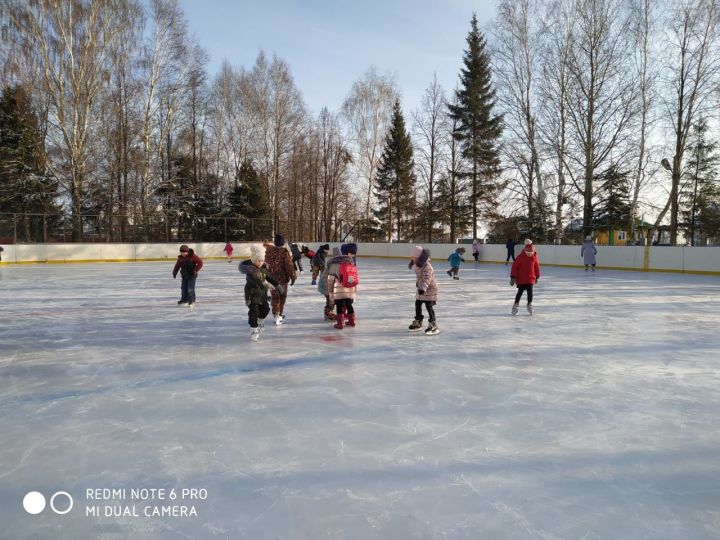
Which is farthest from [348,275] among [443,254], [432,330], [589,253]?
[443,254]

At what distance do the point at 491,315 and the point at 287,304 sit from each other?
3.92 metres

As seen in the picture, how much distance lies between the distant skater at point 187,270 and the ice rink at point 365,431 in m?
1.97

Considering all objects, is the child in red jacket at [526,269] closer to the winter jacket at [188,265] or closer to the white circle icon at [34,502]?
the winter jacket at [188,265]

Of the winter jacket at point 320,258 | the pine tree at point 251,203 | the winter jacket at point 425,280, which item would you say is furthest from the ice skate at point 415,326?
the pine tree at point 251,203

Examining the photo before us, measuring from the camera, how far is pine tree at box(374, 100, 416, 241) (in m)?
35.5

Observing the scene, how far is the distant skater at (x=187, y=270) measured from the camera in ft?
28.8

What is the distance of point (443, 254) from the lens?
2723 centimetres

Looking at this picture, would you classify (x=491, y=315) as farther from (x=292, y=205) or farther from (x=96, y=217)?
(x=292, y=205)

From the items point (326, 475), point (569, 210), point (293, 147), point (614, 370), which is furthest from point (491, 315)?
point (293, 147)

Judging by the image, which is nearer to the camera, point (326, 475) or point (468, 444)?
point (326, 475)

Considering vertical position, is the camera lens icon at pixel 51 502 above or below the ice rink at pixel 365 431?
below

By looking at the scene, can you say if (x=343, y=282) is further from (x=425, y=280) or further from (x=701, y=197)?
(x=701, y=197)

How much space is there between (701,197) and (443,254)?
68.3ft

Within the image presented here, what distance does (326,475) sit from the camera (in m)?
2.59
